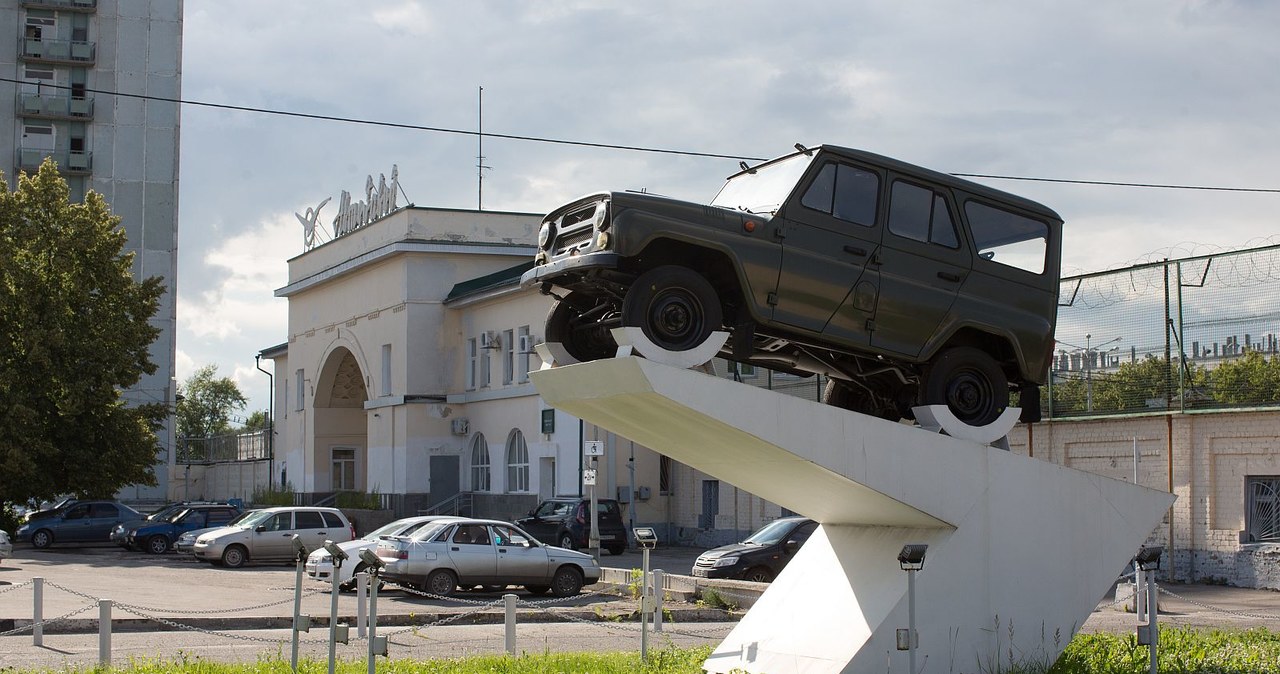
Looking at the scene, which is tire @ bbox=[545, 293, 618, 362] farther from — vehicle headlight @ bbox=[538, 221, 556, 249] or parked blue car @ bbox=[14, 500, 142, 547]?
parked blue car @ bbox=[14, 500, 142, 547]

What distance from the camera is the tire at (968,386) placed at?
43.4 ft

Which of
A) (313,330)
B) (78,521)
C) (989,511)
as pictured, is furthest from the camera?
(313,330)

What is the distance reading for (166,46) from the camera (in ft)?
233

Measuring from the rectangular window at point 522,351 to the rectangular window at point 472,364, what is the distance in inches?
128

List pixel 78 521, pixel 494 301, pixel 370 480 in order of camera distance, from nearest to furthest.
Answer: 1. pixel 78 521
2. pixel 494 301
3. pixel 370 480

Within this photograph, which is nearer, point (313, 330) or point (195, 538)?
point (195, 538)

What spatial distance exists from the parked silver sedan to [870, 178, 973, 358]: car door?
1380 cm

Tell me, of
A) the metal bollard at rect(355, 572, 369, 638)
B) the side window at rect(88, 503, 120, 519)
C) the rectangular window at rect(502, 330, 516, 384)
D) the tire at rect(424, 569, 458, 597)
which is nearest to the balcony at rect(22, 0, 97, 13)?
the rectangular window at rect(502, 330, 516, 384)

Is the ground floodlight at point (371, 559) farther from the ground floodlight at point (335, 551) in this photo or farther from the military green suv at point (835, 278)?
the military green suv at point (835, 278)

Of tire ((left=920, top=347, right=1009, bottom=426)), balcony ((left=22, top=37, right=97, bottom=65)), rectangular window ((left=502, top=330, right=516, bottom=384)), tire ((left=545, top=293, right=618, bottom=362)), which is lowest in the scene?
tire ((left=920, top=347, right=1009, bottom=426))

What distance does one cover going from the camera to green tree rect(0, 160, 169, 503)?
42.5m

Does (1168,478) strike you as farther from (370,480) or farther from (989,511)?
(370,480)

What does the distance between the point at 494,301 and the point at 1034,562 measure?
122 feet

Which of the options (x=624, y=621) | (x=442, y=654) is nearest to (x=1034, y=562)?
(x=442, y=654)
